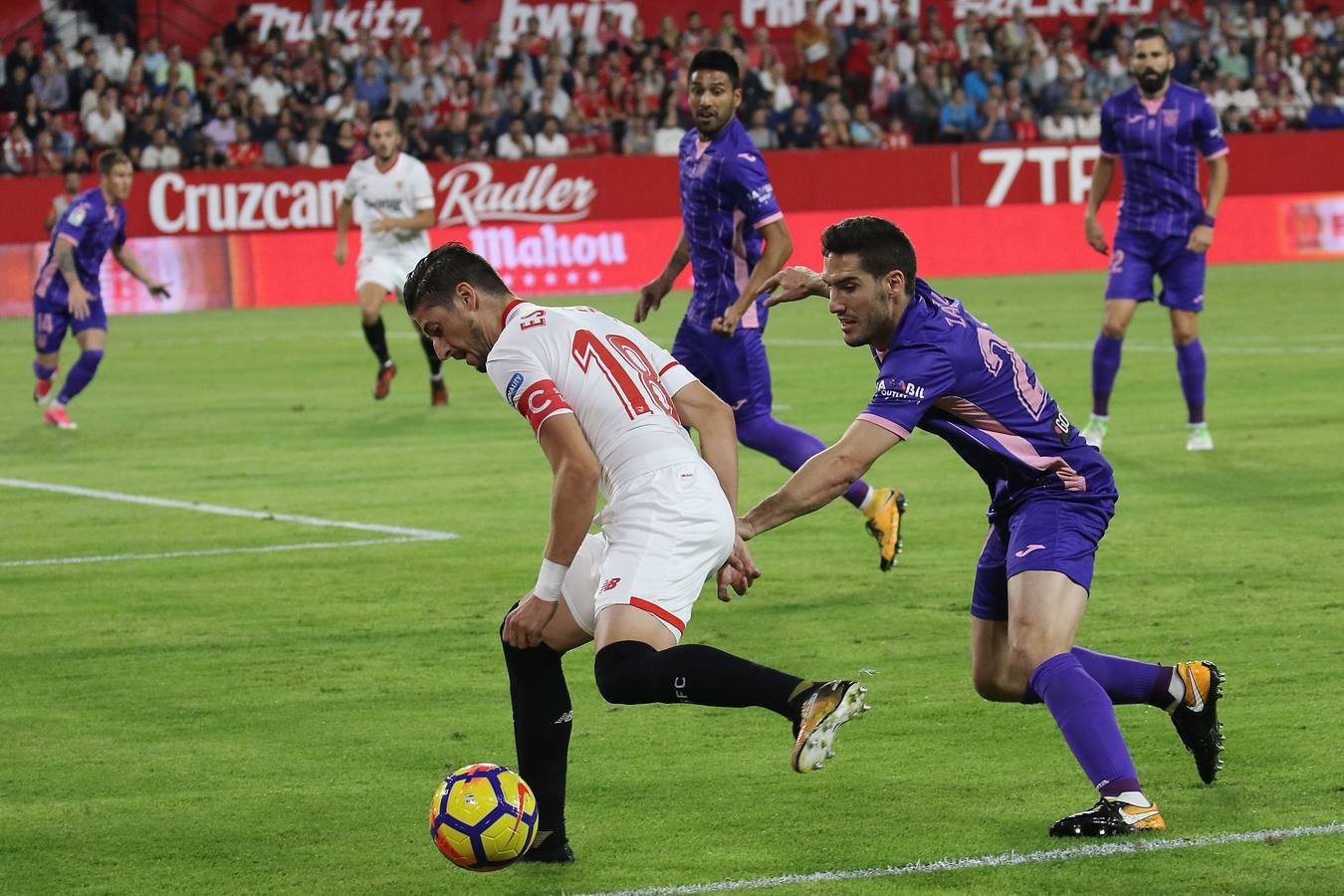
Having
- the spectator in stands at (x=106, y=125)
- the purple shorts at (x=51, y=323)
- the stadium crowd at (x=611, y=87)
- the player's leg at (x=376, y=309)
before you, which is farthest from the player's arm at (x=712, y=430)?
the spectator in stands at (x=106, y=125)

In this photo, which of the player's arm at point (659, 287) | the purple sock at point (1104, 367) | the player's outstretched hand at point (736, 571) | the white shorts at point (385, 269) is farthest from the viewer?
the white shorts at point (385, 269)

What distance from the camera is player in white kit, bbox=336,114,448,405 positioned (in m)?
17.1

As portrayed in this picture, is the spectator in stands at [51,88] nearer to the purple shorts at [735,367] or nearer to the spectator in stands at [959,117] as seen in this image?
the spectator in stands at [959,117]

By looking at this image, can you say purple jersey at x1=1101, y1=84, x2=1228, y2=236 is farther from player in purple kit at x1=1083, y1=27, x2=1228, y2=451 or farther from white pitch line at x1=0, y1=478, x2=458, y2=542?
white pitch line at x1=0, y1=478, x2=458, y2=542

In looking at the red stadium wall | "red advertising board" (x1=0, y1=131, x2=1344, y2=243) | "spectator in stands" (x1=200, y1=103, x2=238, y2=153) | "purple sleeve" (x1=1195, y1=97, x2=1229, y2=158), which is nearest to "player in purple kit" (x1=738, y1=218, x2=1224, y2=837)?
"purple sleeve" (x1=1195, y1=97, x2=1229, y2=158)

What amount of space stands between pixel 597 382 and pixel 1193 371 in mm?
8281

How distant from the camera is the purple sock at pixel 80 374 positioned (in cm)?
1606

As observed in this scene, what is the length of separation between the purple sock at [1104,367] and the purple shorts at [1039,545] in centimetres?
713

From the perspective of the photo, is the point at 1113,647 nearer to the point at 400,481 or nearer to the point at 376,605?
the point at 376,605

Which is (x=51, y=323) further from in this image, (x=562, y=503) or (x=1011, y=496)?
(x=562, y=503)

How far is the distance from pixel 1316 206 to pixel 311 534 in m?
23.0

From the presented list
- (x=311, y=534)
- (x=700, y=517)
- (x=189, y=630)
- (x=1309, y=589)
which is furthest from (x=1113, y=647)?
(x=311, y=534)

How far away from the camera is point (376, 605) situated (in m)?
8.94

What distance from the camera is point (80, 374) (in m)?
16.1
